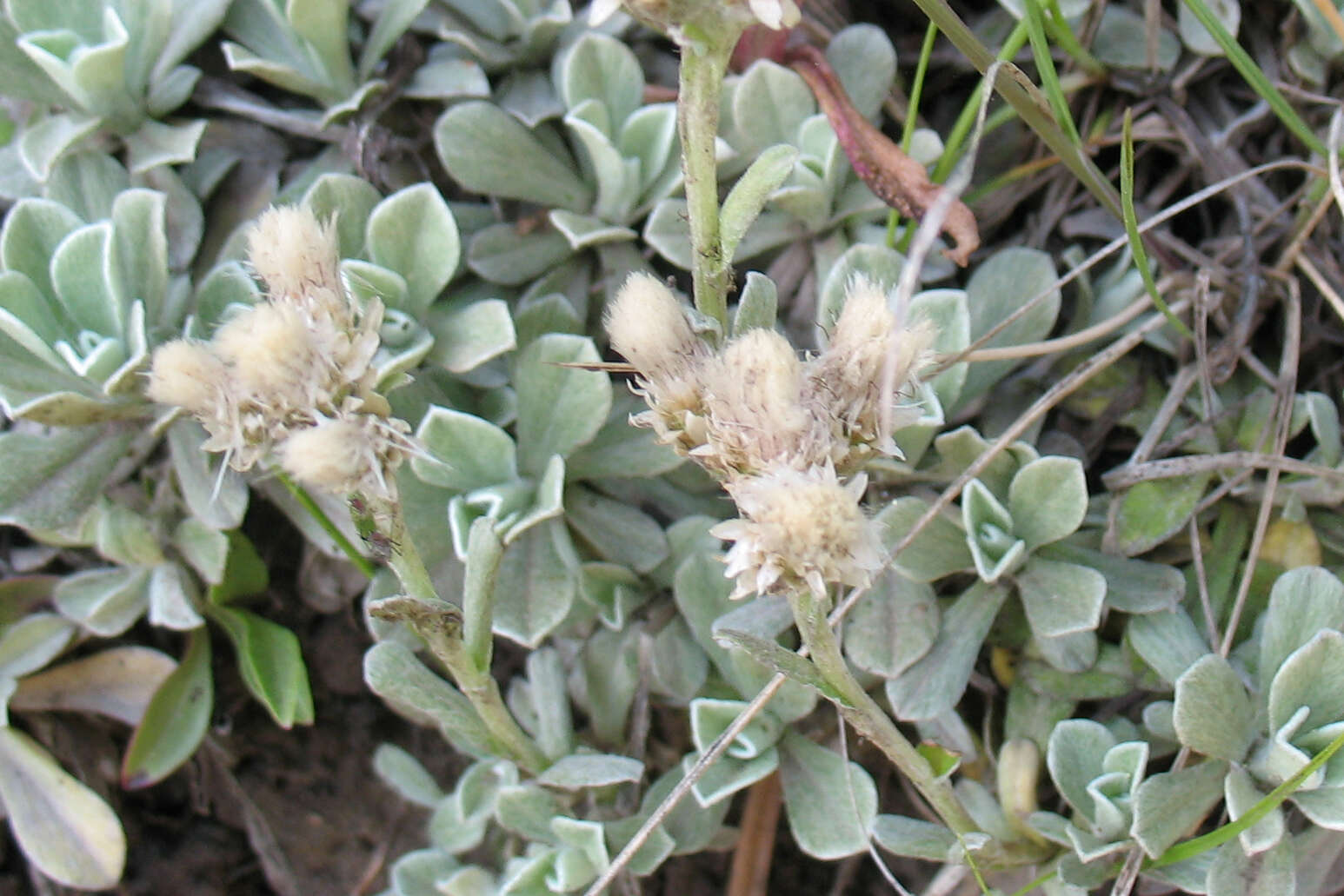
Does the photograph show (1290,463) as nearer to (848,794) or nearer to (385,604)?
(848,794)

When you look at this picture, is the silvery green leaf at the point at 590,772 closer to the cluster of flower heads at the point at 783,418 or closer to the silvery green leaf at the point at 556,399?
the silvery green leaf at the point at 556,399

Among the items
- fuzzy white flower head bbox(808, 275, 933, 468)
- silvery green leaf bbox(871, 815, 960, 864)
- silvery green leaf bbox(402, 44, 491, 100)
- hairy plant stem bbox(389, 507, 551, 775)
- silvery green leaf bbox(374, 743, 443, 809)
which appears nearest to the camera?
fuzzy white flower head bbox(808, 275, 933, 468)

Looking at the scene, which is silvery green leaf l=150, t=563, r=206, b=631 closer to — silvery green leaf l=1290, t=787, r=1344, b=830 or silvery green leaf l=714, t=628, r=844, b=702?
silvery green leaf l=714, t=628, r=844, b=702

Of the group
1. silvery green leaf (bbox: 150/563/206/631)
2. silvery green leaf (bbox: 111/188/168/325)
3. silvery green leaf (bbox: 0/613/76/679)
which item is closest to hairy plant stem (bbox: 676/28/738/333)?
silvery green leaf (bbox: 111/188/168/325)

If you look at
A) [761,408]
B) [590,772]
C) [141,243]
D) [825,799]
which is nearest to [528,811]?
[590,772]

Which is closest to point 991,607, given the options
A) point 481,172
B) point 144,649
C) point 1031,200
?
point 1031,200
